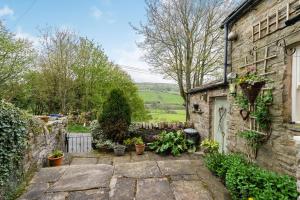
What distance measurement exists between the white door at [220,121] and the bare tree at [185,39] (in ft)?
15.8

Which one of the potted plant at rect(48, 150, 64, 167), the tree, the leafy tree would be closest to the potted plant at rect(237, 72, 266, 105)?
the potted plant at rect(48, 150, 64, 167)

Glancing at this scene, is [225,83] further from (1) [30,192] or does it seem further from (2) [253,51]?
(1) [30,192]

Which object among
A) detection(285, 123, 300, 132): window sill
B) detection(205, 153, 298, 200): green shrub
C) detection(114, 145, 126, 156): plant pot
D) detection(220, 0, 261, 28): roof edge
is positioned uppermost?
detection(220, 0, 261, 28): roof edge

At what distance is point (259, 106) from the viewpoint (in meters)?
4.03

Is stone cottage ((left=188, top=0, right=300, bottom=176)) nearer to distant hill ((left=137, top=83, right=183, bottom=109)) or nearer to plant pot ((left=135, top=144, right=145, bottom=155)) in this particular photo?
plant pot ((left=135, top=144, right=145, bottom=155))

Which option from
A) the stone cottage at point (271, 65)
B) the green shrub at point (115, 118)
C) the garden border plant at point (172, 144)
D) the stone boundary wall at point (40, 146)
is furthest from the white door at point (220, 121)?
the stone boundary wall at point (40, 146)

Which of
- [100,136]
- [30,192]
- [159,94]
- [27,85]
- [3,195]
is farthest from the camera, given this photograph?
[159,94]

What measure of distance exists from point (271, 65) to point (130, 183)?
3080mm

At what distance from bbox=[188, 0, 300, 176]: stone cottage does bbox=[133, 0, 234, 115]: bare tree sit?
6.19 meters

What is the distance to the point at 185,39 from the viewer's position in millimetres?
11828

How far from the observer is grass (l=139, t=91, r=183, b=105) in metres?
17.1

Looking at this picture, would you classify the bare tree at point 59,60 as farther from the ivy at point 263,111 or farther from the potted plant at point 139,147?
the ivy at point 263,111

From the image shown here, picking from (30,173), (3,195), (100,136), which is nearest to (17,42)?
(100,136)

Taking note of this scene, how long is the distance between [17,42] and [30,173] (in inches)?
468
